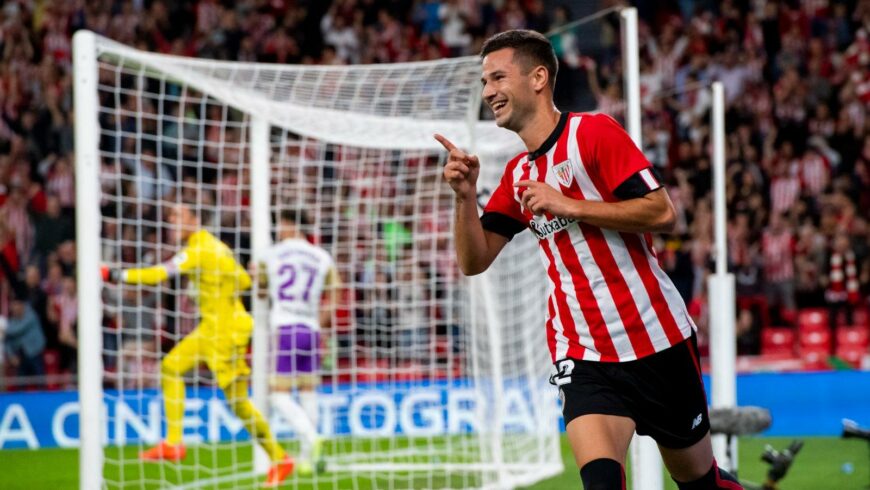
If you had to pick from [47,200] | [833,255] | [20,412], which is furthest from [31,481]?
[833,255]

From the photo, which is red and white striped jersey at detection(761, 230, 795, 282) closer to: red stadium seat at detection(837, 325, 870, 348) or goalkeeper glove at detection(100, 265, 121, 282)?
red stadium seat at detection(837, 325, 870, 348)

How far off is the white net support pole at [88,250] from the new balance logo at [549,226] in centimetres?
285

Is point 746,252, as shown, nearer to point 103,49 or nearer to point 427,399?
point 427,399

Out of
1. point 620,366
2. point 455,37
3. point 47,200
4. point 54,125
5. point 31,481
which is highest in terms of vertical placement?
point 455,37

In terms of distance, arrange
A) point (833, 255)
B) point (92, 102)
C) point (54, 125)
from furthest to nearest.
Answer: point (54, 125), point (833, 255), point (92, 102)

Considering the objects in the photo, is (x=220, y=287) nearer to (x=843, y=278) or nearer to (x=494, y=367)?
(x=494, y=367)

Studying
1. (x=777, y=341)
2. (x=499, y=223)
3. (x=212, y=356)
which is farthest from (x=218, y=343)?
(x=777, y=341)

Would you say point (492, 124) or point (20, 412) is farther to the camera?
point (20, 412)

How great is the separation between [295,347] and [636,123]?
146 inches

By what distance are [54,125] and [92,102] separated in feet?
32.0

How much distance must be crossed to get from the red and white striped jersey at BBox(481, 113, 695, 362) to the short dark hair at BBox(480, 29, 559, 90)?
0.20 meters

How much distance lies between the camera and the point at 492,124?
9.20 metres

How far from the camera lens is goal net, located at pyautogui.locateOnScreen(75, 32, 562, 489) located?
7.31 m

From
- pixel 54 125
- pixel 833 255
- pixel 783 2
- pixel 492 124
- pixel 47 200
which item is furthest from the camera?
pixel 783 2
